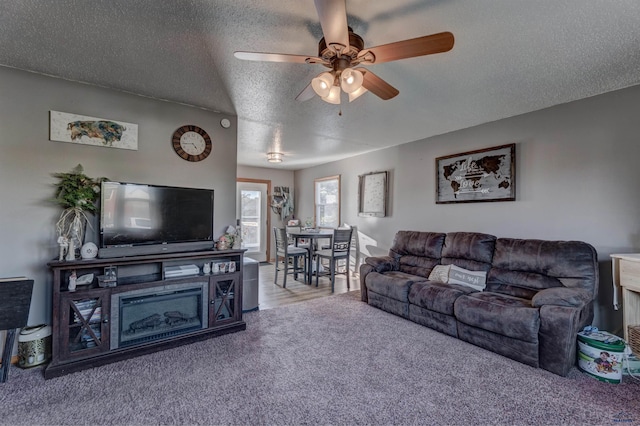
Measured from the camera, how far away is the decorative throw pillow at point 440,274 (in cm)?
346

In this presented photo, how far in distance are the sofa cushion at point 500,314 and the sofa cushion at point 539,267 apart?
0.25m

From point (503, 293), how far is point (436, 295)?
2.32 feet

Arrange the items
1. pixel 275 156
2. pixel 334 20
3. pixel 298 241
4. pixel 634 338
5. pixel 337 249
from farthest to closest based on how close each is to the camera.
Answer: pixel 298 241
pixel 275 156
pixel 337 249
pixel 634 338
pixel 334 20

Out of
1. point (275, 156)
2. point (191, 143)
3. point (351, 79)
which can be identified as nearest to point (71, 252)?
point (191, 143)

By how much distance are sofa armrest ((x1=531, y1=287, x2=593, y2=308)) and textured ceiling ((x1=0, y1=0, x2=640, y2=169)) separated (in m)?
1.84

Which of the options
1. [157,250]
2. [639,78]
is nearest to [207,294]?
[157,250]

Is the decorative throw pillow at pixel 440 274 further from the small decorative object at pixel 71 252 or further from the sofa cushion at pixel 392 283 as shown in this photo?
the small decorative object at pixel 71 252

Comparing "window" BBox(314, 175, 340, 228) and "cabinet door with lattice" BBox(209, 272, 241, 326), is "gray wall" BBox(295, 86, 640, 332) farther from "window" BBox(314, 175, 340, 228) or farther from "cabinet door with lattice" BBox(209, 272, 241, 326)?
"cabinet door with lattice" BBox(209, 272, 241, 326)

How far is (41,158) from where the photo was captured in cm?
248

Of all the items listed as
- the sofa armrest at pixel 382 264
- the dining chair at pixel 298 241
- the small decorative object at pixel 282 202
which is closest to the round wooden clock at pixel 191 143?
the dining chair at pixel 298 241

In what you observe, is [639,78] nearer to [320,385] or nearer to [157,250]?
[320,385]

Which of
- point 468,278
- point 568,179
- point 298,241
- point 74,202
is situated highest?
point 568,179

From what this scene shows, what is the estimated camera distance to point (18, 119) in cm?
239

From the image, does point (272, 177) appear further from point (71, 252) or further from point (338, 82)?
point (338, 82)
